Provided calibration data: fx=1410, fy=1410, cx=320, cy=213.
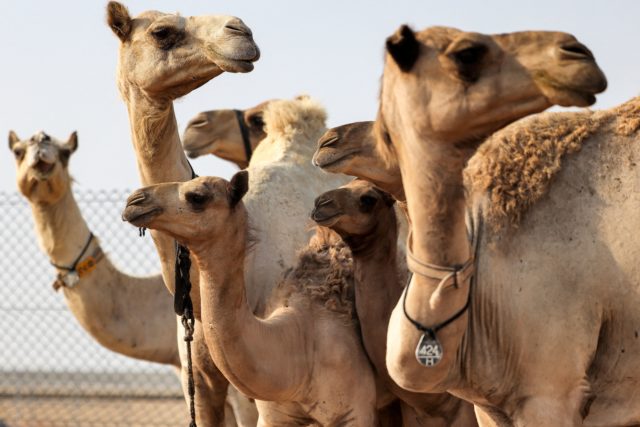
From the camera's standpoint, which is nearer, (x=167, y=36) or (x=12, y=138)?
(x=167, y=36)

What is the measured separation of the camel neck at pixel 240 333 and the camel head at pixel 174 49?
762mm

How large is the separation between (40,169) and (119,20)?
4281mm

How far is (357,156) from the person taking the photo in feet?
16.9

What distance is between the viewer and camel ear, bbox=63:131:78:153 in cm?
1077

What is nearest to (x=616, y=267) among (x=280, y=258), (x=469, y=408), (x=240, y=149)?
(x=469, y=408)

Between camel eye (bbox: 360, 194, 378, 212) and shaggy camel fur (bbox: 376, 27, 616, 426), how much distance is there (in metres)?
0.93

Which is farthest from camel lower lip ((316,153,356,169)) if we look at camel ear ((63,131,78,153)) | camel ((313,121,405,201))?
camel ear ((63,131,78,153))

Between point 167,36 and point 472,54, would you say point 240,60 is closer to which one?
point 167,36

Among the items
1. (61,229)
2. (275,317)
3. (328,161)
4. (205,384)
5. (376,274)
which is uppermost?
(328,161)

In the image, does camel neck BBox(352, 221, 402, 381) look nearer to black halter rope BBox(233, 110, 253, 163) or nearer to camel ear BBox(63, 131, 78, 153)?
black halter rope BBox(233, 110, 253, 163)

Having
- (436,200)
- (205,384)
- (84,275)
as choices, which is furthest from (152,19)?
(84,275)

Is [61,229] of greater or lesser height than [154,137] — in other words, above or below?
below

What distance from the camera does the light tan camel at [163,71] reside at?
6094 millimetres

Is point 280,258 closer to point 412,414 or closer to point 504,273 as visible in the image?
point 412,414
